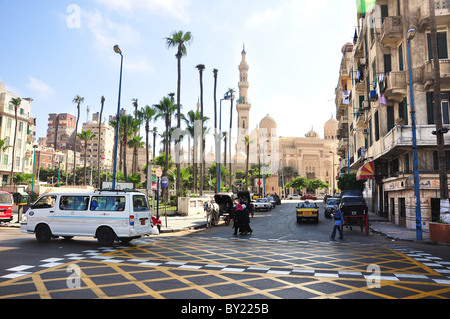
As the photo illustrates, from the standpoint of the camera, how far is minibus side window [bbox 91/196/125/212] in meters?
12.1

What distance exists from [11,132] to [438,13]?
61.5 m

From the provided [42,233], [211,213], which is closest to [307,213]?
[211,213]

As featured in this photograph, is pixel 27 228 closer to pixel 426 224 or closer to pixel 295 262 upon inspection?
pixel 295 262

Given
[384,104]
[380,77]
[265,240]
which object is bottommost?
[265,240]

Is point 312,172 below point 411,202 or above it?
above

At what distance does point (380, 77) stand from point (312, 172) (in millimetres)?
91614

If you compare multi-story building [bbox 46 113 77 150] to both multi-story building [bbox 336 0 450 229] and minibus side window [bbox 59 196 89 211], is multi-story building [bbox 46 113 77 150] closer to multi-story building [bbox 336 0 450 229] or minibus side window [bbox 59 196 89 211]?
multi-story building [bbox 336 0 450 229]

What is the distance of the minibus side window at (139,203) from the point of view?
12298mm

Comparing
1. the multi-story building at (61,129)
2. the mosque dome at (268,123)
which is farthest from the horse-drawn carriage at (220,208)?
the multi-story building at (61,129)

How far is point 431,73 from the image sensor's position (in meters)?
19.6

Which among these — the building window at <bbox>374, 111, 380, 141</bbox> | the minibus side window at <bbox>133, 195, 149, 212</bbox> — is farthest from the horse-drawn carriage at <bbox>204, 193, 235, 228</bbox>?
the building window at <bbox>374, 111, 380, 141</bbox>

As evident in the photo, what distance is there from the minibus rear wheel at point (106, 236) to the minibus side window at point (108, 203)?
28.5 inches

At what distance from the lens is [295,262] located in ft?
31.6
